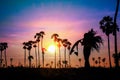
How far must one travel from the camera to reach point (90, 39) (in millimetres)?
A: 25062

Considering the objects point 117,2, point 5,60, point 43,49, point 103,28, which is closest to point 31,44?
point 43,49

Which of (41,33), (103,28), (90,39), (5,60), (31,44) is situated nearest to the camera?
(90,39)

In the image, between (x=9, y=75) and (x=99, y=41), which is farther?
(x=99, y=41)

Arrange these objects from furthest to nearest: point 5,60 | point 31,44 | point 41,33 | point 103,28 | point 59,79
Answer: point 5,60, point 31,44, point 41,33, point 103,28, point 59,79

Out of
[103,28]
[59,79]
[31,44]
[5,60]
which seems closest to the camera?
[59,79]

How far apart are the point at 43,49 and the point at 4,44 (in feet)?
77.6

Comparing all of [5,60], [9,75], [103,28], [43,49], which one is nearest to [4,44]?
[5,60]

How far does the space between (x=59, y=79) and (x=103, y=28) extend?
4727 centimetres

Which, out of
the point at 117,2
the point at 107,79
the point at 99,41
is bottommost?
the point at 107,79

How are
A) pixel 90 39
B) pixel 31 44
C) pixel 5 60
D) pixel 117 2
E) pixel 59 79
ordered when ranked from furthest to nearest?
pixel 5 60, pixel 31 44, pixel 117 2, pixel 90 39, pixel 59 79

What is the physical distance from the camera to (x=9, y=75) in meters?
16.8

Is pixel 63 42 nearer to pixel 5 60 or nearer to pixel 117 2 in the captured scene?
pixel 5 60

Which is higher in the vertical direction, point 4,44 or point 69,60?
point 4,44

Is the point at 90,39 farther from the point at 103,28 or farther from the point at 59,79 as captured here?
the point at 103,28
